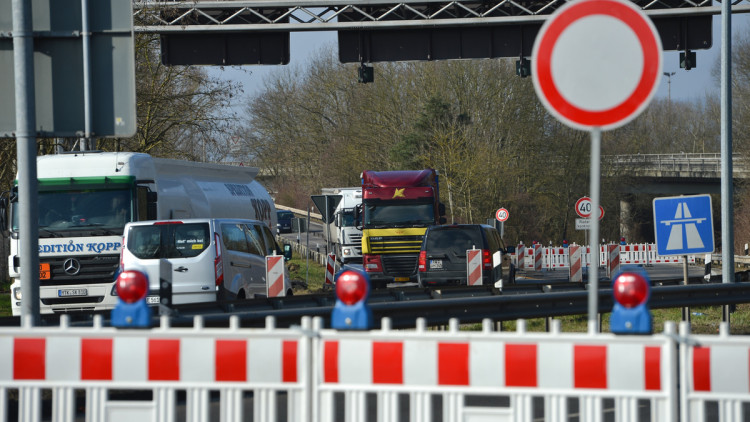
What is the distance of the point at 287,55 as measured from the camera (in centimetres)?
2558

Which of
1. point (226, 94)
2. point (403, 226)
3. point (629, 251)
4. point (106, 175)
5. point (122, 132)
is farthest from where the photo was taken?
point (629, 251)

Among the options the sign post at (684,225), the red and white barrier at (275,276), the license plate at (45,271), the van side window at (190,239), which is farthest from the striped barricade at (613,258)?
the license plate at (45,271)

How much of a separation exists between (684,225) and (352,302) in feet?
32.2

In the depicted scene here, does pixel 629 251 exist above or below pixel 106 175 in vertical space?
below

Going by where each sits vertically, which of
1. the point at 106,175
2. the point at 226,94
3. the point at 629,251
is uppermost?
the point at 226,94

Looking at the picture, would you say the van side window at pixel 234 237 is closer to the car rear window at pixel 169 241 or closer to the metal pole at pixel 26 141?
the car rear window at pixel 169 241

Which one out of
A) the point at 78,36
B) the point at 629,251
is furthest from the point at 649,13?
the point at 629,251

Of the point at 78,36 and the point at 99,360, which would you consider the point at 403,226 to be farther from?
the point at 99,360

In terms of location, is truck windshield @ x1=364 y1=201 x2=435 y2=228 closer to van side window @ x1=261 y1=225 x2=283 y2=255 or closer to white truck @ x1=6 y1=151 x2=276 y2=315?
van side window @ x1=261 y1=225 x2=283 y2=255

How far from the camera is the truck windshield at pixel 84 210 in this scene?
19.5 metres

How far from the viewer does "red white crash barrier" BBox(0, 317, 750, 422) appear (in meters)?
5.00

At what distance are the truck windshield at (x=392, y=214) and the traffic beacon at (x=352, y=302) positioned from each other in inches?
1053

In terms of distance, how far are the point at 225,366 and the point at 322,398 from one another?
51 centimetres

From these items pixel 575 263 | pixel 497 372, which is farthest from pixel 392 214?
pixel 497 372
